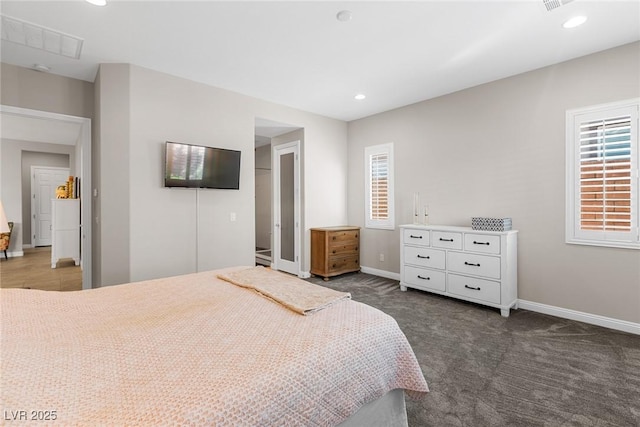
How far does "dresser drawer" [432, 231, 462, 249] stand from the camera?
361 centimetres

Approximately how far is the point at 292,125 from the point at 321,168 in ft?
2.88

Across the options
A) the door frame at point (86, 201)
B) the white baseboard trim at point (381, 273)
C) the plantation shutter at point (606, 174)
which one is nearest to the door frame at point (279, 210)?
the white baseboard trim at point (381, 273)

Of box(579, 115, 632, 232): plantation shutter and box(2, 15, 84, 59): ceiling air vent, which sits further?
box(579, 115, 632, 232): plantation shutter

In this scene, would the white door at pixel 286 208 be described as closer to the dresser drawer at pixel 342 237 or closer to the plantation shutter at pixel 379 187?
the dresser drawer at pixel 342 237

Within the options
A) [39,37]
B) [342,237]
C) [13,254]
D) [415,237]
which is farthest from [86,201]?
[13,254]

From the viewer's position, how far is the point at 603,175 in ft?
9.57

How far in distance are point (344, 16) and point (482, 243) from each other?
2777 mm

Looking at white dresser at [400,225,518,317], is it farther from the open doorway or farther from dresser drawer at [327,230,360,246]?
the open doorway

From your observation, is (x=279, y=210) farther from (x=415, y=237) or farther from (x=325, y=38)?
(x=325, y=38)

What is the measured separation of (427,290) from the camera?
392cm

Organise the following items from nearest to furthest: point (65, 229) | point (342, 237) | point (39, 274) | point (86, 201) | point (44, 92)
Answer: point (44, 92) → point (86, 201) → point (342, 237) → point (39, 274) → point (65, 229)

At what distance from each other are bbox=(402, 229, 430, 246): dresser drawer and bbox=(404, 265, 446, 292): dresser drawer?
1.15 ft

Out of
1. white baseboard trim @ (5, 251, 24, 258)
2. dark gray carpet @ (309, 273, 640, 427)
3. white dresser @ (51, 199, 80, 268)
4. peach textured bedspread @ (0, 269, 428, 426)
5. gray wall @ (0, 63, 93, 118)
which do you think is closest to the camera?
peach textured bedspread @ (0, 269, 428, 426)

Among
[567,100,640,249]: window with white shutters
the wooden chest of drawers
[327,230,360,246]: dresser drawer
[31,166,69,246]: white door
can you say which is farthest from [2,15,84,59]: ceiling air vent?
[31,166,69,246]: white door
